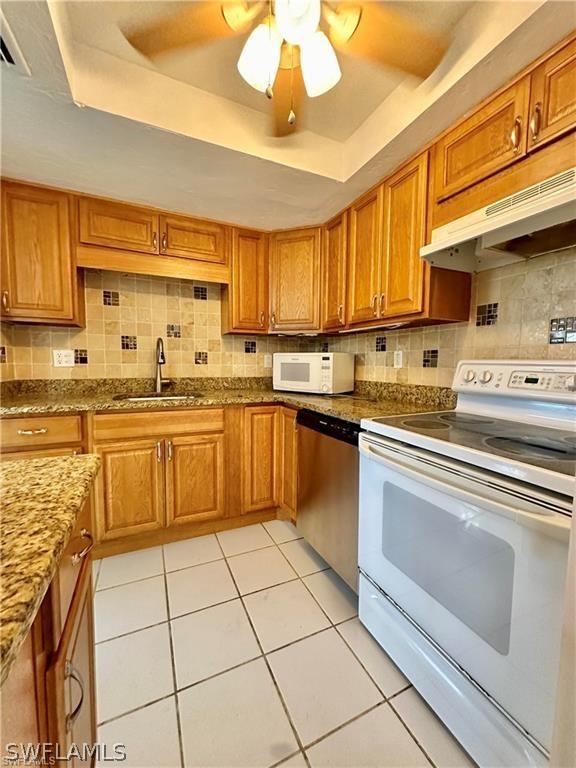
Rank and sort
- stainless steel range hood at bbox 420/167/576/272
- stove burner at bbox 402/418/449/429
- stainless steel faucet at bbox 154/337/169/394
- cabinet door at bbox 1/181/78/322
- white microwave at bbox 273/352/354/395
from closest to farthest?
1. stainless steel range hood at bbox 420/167/576/272
2. stove burner at bbox 402/418/449/429
3. cabinet door at bbox 1/181/78/322
4. white microwave at bbox 273/352/354/395
5. stainless steel faucet at bbox 154/337/169/394

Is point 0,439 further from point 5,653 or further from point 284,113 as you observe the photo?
point 284,113

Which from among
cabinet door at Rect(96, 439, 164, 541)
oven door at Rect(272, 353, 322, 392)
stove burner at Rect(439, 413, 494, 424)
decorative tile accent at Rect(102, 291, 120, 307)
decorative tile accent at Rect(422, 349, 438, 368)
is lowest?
cabinet door at Rect(96, 439, 164, 541)

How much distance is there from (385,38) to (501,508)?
163cm

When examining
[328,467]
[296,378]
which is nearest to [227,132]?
[296,378]

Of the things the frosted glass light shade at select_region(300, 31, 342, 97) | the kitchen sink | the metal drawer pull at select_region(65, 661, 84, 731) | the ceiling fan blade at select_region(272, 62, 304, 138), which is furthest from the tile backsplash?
the metal drawer pull at select_region(65, 661, 84, 731)

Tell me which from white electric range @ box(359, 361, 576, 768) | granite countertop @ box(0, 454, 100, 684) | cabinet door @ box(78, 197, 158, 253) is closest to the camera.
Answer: granite countertop @ box(0, 454, 100, 684)

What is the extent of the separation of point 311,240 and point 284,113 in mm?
850

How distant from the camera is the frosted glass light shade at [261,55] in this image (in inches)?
41.8

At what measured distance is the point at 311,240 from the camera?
91.2 inches

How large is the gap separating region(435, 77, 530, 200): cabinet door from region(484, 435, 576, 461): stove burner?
3.28ft

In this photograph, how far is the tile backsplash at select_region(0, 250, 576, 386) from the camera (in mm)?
1372

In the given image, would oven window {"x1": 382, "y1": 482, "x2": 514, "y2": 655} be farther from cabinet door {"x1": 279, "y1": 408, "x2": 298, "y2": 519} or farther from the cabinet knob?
the cabinet knob

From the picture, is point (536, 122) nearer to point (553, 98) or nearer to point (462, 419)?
point (553, 98)

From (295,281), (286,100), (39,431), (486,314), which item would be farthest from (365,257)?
(39,431)
